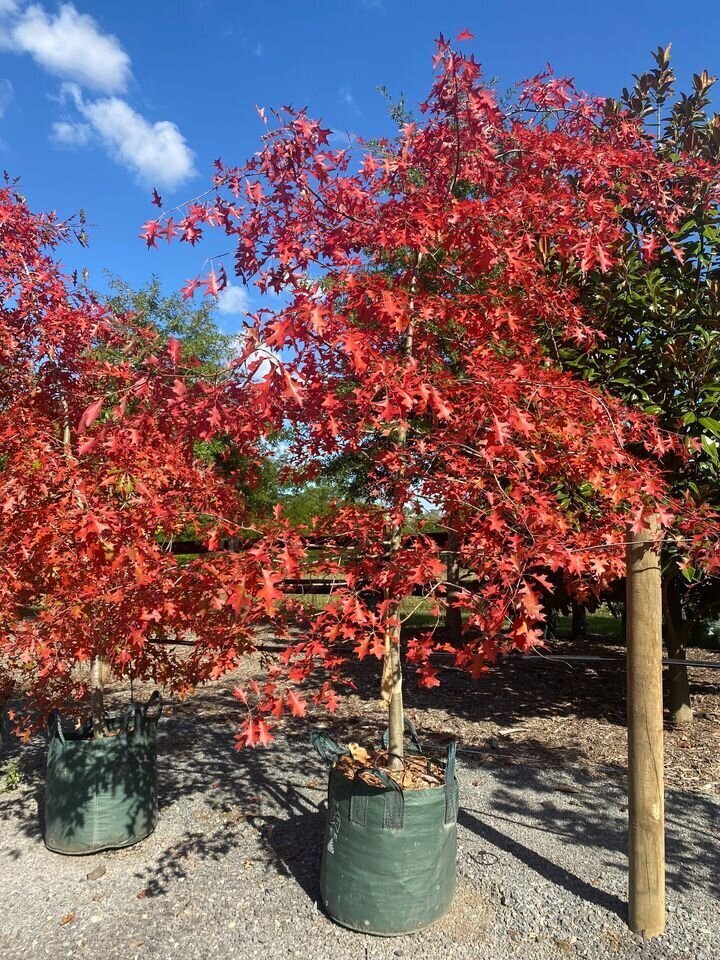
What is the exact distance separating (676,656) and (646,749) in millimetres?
4071

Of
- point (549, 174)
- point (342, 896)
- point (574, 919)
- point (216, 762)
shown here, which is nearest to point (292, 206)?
point (549, 174)

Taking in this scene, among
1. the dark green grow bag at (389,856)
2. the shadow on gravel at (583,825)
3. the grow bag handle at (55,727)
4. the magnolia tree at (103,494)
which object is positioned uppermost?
the magnolia tree at (103,494)

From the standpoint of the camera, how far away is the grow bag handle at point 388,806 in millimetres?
2986

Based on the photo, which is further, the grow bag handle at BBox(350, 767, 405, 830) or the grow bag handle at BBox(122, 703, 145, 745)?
the grow bag handle at BBox(122, 703, 145, 745)

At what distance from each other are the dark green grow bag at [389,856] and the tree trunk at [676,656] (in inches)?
162

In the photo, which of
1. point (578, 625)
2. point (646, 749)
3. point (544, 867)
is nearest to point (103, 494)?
point (646, 749)

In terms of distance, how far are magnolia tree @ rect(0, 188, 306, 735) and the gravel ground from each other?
2.96 ft

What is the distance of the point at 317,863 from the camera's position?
12.2 ft

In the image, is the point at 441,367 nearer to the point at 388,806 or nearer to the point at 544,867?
the point at 388,806

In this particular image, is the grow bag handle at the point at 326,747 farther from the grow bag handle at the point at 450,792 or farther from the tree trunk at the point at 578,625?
the tree trunk at the point at 578,625

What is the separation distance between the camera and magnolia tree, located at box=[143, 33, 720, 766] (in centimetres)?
264

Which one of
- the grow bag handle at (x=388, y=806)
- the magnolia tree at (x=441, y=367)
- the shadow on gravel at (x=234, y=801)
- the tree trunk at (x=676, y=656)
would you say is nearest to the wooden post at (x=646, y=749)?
the magnolia tree at (x=441, y=367)

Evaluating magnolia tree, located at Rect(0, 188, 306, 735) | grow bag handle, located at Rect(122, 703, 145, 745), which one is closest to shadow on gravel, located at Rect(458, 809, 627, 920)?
magnolia tree, located at Rect(0, 188, 306, 735)

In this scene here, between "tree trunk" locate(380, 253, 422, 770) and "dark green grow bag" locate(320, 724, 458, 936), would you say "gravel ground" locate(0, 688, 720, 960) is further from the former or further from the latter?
"tree trunk" locate(380, 253, 422, 770)
